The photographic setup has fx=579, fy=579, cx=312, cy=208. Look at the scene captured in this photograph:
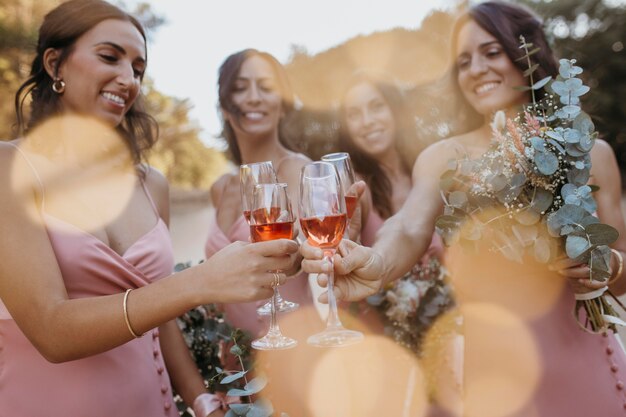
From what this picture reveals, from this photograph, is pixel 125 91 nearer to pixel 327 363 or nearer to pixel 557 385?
pixel 327 363

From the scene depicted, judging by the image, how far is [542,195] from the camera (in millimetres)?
2270

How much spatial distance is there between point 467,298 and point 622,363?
74 cm

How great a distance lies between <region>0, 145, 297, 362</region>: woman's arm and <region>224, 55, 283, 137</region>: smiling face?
248 cm

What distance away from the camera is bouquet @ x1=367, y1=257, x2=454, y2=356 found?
13.4 ft

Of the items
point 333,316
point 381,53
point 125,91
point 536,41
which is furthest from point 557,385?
point 381,53

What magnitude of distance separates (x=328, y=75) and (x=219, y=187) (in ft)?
29.9

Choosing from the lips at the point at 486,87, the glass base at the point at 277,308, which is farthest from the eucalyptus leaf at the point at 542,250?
the lips at the point at 486,87

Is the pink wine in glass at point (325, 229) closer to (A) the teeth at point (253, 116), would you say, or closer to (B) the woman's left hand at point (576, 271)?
(B) the woman's left hand at point (576, 271)

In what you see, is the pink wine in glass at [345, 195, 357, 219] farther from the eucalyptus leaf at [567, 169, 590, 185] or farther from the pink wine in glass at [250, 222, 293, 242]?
the eucalyptus leaf at [567, 169, 590, 185]

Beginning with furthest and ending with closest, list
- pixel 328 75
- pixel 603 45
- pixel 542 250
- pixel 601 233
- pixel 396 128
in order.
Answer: pixel 603 45, pixel 328 75, pixel 396 128, pixel 542 250, pixel 601 233

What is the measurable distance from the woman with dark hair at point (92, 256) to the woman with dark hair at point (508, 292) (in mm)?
692

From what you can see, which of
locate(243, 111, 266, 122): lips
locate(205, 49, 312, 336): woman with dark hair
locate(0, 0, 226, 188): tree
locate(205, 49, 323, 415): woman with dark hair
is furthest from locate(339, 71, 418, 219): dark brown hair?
locate(0, 0, 226, 188): tree

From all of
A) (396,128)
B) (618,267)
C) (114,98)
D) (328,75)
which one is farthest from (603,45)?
(114,98)

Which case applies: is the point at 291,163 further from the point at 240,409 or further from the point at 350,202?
the point at 240,409
